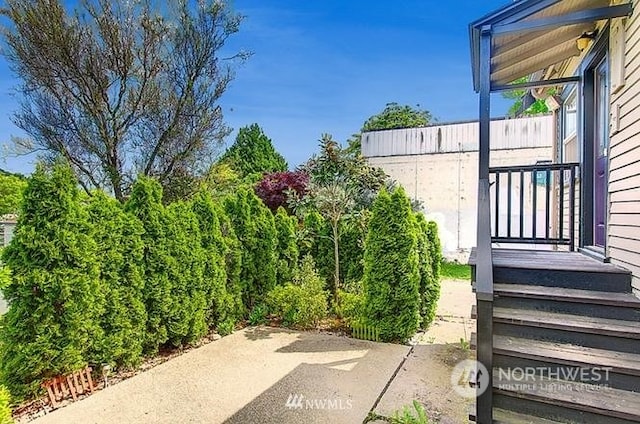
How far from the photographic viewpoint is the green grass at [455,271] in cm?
1048

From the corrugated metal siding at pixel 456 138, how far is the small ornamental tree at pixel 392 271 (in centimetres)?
780

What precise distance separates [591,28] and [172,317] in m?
5.69

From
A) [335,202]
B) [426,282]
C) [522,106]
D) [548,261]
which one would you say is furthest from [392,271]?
[522,106]

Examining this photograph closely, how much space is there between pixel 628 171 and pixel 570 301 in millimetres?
1146

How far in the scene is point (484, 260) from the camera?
9.29 feet

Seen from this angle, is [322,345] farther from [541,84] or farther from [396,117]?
[396,117]

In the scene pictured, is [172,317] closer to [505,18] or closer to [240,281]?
[240,281]

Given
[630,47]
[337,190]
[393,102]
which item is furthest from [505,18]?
[393,102]

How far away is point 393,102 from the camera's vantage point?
74.7 feet

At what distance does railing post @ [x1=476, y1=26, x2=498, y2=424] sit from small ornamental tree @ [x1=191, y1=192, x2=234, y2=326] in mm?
3573

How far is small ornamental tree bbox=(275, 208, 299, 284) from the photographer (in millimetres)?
6645

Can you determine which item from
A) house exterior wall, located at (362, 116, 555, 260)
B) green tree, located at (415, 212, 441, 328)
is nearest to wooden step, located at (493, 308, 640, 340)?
green tree, located at (415, 212, 441, 328)

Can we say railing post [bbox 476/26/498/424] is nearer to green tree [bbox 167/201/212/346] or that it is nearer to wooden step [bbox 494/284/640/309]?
wooden step [bbox 494/284/640/309]

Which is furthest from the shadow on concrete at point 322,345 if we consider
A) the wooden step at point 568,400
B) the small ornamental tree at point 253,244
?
the wooden step at point 568,400
